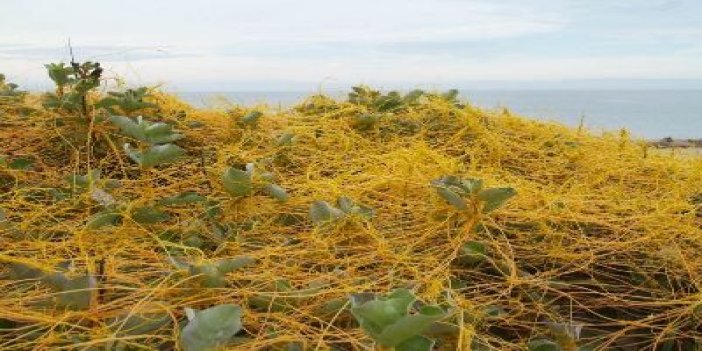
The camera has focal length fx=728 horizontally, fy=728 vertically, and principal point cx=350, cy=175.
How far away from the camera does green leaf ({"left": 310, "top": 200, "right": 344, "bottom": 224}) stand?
138 centimetres

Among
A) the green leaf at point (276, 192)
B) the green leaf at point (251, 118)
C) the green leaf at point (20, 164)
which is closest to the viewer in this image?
the green leaf at point (276, 192)

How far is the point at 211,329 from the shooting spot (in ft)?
2.94

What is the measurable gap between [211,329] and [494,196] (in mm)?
637

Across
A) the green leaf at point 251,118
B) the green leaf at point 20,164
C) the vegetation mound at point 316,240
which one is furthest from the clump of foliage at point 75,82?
the green leaf at point 251,118

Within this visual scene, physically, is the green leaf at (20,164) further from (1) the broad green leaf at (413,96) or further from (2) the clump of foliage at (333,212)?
(1) the broad green leaf at (413,96)

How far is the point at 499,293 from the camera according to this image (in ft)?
4.25

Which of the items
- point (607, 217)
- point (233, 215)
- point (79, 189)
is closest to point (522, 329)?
point (607, 217)

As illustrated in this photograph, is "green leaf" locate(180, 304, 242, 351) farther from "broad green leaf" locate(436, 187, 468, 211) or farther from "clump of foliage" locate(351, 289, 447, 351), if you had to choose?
"broad green leaf" locate(436, 187, 468, 211)

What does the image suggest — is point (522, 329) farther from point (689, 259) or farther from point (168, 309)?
point (168, 309)

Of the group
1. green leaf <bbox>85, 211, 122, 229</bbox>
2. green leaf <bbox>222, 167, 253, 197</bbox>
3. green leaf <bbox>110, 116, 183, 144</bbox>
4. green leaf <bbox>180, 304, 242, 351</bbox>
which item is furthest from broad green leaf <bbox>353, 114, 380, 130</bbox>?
green leaf <bbox>180, 304, 242, 351</bbox>

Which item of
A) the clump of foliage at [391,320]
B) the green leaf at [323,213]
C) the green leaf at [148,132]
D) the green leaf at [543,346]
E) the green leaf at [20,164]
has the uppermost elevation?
the green leaf at [148,132]

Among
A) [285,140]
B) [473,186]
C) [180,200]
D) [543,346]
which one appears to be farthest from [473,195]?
[285,140]

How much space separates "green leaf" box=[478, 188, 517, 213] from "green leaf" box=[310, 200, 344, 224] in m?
0.27

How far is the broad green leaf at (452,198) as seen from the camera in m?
1.34
